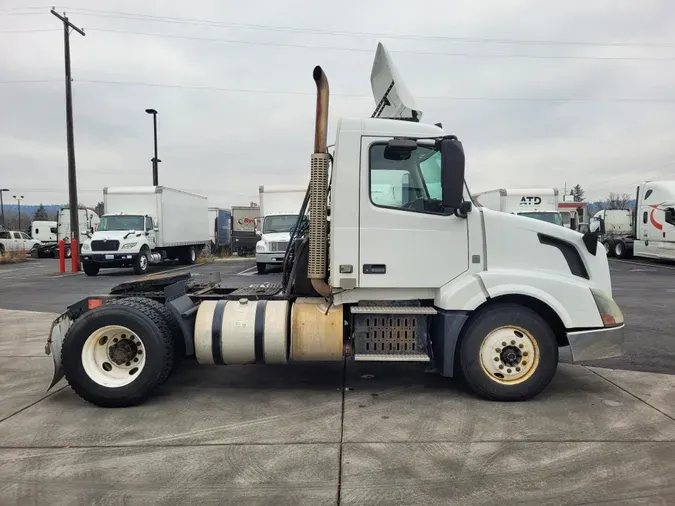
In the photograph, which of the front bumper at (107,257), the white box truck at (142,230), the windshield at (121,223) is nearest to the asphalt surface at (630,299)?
the front bumper at (107,257)

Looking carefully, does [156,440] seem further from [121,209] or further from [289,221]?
[121,209]

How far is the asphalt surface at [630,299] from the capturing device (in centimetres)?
667

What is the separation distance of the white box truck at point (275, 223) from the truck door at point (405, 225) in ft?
40.3

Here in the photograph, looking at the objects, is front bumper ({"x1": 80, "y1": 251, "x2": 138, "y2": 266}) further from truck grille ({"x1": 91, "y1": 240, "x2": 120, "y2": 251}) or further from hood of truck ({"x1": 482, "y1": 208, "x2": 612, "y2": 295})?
hood of truck ({"x1": 482, "y1": 208, "x2": 612, "y2": 295})

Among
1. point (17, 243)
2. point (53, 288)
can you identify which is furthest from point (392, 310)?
point (17, 243)

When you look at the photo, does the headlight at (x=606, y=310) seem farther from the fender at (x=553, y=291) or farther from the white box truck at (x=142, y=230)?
the white box truck at (x=142, y=230)

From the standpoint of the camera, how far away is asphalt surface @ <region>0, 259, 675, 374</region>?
21.9 ft

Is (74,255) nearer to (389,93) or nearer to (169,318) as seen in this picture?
(169,318)

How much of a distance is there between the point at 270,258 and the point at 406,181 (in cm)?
1276

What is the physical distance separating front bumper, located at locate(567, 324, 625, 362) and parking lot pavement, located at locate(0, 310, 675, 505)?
0.48 metres

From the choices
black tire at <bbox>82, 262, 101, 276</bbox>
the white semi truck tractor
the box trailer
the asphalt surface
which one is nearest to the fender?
the white semi truck tractor

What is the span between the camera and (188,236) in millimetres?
23859

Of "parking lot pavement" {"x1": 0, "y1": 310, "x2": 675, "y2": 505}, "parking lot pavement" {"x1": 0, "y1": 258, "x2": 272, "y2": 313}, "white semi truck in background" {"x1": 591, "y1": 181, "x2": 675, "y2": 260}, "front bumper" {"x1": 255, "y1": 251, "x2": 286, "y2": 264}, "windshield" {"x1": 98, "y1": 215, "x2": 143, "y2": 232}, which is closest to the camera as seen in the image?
"parking lot pavement" {"x1": 0, "y1": 310, "x2": 675, "y2": 505}

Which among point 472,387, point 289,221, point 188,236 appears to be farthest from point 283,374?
point 188,236
